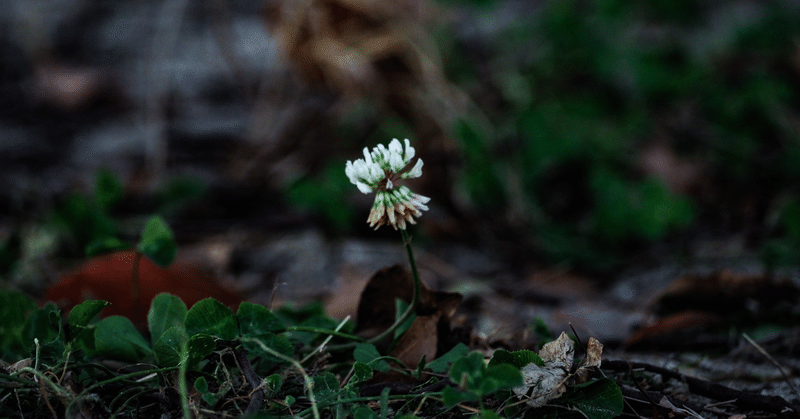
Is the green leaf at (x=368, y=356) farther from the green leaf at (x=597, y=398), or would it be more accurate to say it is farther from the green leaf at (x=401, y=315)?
the green leaf at (x=597, y=398)

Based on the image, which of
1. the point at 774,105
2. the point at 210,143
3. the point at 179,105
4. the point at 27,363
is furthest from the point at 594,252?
the point at 179,105

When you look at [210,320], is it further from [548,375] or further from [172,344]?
[548,375]

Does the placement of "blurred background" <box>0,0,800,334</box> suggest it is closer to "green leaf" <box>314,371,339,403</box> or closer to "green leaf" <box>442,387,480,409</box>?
"green leaf" <box>314,371,339,403</box>

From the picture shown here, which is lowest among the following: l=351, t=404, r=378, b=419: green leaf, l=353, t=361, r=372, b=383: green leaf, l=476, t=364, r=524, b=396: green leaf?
l=351, t=404, r=378, b=419: green leaf

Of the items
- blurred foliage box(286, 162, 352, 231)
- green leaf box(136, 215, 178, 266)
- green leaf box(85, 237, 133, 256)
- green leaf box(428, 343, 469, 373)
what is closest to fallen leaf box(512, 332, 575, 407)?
green leaf box(428, 343, 469, 373)

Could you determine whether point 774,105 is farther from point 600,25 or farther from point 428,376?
point 428,376

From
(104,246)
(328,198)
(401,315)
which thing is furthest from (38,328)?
(328,198)
